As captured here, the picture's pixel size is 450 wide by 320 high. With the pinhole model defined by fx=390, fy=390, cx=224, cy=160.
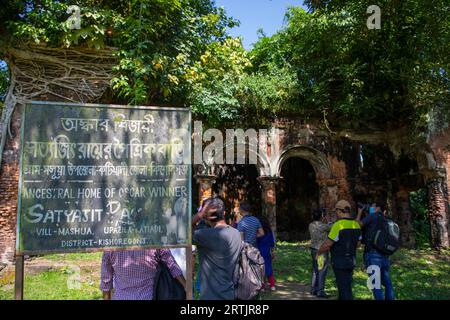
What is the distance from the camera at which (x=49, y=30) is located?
8641mm

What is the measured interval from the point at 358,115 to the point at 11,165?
1031cm

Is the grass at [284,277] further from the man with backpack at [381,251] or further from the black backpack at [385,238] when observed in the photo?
the black backpack at [385,238]

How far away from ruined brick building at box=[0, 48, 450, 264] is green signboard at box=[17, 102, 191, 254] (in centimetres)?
682

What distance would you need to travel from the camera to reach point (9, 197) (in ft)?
29.5

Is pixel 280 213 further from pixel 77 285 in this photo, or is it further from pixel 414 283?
pixel 77 285

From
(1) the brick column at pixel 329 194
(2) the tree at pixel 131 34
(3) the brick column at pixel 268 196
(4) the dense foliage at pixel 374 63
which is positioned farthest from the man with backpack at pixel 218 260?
(1) the brick column at pixel 329 194

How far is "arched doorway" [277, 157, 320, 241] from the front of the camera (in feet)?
61.8

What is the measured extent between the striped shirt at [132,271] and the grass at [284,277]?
372 cm

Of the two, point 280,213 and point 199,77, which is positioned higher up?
point 199,77

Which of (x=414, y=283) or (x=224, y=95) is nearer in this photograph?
(x=414, y=283)

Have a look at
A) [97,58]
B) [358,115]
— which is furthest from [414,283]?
[97,58]

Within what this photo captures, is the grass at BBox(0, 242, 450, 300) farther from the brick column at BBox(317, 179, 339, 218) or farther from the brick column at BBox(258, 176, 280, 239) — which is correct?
the brick column at BBox(317, 179, 339, 218)

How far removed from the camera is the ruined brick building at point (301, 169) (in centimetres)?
946

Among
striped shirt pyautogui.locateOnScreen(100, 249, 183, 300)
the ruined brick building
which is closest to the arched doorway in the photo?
the ruined brick building
